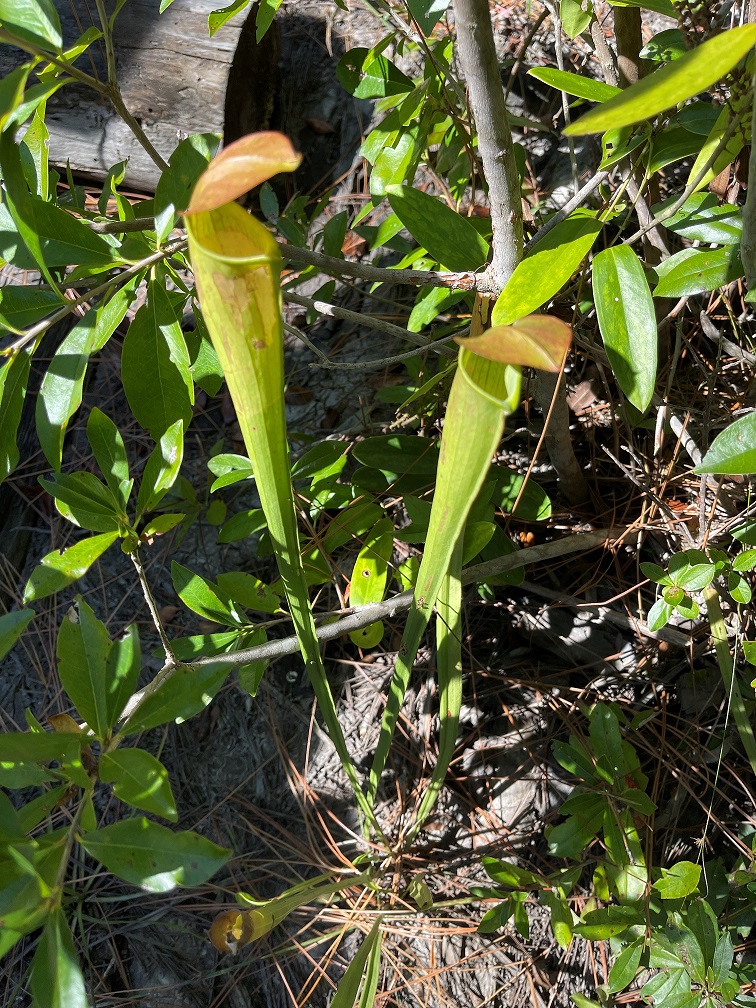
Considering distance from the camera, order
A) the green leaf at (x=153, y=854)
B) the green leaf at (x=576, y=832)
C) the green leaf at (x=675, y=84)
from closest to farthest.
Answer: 1. the green leaf at (x=675, y=84)
2. the green leaf at (x=153, y=854)
3. the green leaf at (x=576, y=832)

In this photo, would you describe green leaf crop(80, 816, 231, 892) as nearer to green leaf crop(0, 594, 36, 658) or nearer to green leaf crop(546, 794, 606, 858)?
green leaf crop(0, 594, 36, 658)

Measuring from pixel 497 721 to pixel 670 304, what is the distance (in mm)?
775

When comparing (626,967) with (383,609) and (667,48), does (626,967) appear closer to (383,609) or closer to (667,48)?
(383,609)

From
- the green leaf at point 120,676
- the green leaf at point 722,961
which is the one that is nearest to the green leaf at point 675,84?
the green leaf at point 120,676

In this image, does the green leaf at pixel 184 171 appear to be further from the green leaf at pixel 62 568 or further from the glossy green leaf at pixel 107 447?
the green leaf at pixel 62 568

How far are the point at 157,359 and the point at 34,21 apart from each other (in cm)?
33

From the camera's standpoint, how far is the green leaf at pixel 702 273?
750 mm

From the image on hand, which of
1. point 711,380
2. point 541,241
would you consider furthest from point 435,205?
point 711,380

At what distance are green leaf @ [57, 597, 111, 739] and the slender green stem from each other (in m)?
0.80

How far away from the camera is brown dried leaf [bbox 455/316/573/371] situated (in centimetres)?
40

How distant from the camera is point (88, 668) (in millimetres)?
682

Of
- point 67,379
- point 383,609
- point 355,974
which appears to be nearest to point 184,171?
point 67,379

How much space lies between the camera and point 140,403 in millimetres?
810

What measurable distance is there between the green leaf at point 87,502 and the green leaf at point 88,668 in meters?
0.15
